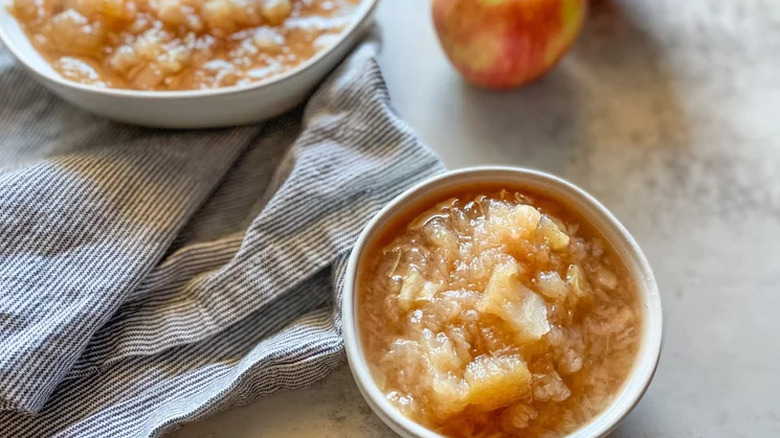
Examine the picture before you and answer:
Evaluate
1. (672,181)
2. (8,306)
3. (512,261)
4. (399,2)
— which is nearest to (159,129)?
(8,306)

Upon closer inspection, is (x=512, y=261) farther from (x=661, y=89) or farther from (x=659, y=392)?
(x=661, y=89)

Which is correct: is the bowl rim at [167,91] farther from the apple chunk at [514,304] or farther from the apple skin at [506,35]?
the apple chunk at [514,304]

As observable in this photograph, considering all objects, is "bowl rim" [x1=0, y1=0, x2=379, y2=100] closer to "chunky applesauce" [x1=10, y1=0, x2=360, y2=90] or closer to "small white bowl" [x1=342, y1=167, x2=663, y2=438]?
"chunky applesauce" [x1=10, y1=0, x2=360, y2=90]

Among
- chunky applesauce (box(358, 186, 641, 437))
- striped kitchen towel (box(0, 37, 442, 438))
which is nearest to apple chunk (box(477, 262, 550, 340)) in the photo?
chunky applesauce (box(358, 186, 641, 437))

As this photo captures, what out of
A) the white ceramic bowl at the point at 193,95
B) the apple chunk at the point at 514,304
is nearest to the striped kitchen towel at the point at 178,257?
the white ceramic bowl at the point at 193,95

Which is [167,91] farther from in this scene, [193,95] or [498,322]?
[498,322]

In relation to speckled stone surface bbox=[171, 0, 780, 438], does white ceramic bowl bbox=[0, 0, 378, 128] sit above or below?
above

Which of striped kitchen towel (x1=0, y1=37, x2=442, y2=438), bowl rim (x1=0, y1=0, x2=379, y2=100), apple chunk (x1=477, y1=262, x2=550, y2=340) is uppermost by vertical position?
bowl rim (x1=0, y1=0, x2=379, y2=100)

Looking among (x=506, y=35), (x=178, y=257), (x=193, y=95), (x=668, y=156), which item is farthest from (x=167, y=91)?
(x=668, y=156)
